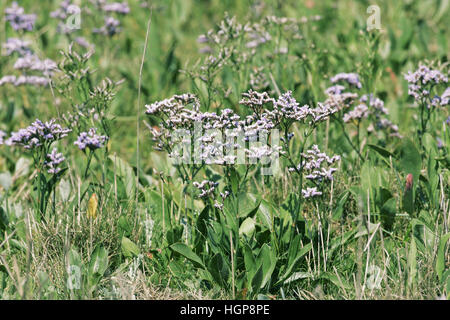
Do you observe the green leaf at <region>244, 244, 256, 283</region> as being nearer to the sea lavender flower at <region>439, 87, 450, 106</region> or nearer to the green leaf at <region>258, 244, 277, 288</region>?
the green leaf at <region>258, 244, 277, 288</region>

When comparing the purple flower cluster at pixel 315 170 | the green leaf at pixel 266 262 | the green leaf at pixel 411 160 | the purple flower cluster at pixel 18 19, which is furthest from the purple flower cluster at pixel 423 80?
the purple flower cluster at pixel 18 19

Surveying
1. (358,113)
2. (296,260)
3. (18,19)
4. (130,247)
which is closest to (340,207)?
(296,260)

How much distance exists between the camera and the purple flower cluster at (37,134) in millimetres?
2912

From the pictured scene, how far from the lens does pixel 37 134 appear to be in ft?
9.72

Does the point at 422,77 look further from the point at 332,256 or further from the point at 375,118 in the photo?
the point at 332,256

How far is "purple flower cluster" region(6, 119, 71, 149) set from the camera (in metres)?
2.91

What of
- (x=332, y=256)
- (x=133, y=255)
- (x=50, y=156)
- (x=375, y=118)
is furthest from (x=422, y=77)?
(x=50, y=156)

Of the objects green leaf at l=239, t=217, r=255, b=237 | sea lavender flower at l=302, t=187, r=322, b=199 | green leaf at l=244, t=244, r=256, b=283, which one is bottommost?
green leaf at l=244, t=244, r=256, b=283

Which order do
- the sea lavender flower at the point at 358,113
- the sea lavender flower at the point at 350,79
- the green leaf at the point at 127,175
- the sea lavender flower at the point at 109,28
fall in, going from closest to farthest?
Answer: the green leaf at the point at 127,175, the sea lavender flower at the point at 358,113, the sea lavender flower at the point at 350,79, the sea lavender flower at the point at 109,28

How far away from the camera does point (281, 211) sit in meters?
2.87

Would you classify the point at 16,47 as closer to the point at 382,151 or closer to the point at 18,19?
the point at 18,19

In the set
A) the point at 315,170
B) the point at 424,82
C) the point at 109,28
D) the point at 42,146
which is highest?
the point at 109,28

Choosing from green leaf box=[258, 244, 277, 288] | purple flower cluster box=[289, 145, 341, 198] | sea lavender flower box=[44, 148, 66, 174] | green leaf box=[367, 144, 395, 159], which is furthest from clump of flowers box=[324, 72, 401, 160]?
sea lavender flower box=[44, 148, 66, 174]

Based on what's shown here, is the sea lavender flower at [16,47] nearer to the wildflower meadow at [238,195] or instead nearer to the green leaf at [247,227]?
the wildflower meadow at [238,195]
